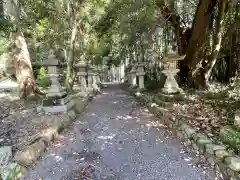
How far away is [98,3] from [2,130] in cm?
709

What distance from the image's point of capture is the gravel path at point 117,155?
3.00 metres

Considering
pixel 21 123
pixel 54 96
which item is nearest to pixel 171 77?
pixel 54 96

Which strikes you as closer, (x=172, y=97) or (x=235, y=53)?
(x=172, y=97)

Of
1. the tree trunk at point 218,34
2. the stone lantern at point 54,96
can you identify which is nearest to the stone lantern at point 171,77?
the tree trunk at point 218,34

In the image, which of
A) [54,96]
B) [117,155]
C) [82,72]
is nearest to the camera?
[117,155]

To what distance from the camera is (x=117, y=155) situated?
11.8ft

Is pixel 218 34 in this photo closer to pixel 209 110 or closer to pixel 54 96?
pixel 209 110

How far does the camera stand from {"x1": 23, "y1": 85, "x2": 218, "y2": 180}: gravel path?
3000 millimetres

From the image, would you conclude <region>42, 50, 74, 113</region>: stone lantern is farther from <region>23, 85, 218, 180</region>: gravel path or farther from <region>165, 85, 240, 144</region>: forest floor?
<region>165, 85, 240, 144</region>: forest floor

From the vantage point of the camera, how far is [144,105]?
23.8ft

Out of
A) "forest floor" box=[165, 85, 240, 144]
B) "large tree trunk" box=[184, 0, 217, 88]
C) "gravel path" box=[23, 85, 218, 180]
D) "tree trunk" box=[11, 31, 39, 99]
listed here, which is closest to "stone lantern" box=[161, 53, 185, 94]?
"forest floor" box=[165, 85, 240, 144]

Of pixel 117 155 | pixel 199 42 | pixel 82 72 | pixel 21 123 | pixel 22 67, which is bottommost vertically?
pixel 117 155

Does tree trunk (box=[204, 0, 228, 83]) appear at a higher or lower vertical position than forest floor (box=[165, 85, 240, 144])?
higher

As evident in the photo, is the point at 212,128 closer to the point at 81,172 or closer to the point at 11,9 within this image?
the point at 81,172
